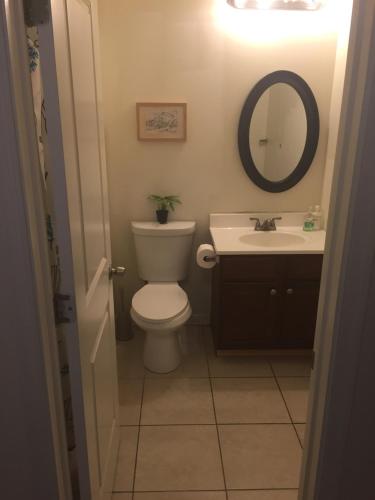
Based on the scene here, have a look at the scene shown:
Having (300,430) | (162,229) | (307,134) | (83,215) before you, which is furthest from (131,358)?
(307,134)

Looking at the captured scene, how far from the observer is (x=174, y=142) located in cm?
271

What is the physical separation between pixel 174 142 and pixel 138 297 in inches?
40.9

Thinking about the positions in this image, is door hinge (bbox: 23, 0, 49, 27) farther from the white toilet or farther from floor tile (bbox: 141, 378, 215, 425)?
floor tile (bbox: 141, 378, 215, 425)

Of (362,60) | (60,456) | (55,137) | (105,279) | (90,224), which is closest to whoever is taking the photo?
(362,60)

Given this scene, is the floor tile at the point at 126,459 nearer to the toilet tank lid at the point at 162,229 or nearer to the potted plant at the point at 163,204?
the toilet tank lid at the point at 162,229

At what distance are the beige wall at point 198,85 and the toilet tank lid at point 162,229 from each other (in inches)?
5.2

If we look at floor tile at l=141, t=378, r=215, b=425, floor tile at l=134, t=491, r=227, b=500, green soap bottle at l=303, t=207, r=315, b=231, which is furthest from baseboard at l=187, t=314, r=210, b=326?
floor tile at l=134, t=491, r=227, b=500

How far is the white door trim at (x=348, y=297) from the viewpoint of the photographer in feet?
2.84

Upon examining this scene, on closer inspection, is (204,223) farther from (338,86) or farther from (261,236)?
(338,86)

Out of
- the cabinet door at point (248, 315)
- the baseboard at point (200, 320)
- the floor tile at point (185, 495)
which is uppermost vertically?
the cabinet door at point (248, 315)

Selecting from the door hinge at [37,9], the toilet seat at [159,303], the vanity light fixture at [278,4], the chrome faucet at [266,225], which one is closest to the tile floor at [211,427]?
the toilet seat at [159,303]

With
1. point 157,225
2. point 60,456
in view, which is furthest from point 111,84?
point 60,456

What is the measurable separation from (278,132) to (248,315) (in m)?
1.21

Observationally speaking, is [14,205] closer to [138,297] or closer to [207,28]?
[138,297]
